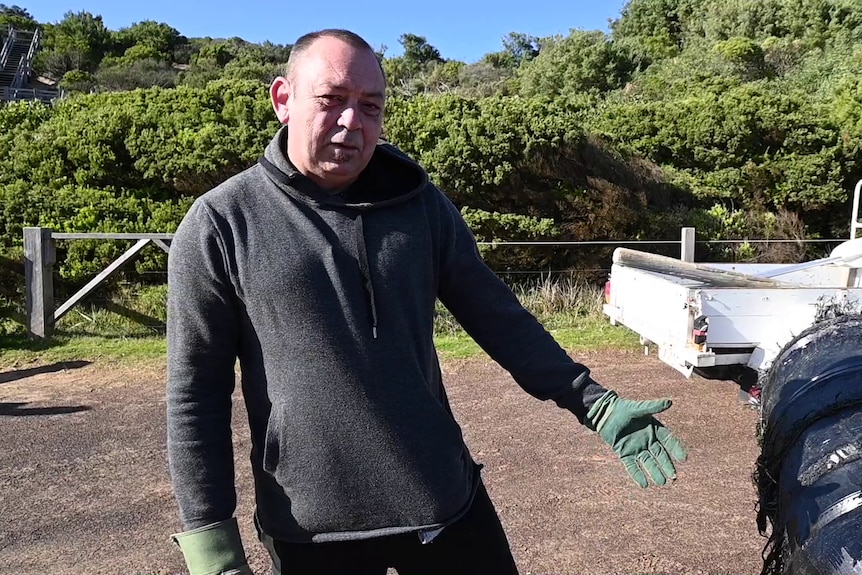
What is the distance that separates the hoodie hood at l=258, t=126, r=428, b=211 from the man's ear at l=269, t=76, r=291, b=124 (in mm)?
47

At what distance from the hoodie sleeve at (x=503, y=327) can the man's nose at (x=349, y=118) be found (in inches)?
12.9

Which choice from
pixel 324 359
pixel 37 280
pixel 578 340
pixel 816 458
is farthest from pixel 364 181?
pixel 37 280

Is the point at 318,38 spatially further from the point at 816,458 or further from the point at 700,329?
the point at 700,329

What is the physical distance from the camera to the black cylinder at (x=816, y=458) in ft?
5.02

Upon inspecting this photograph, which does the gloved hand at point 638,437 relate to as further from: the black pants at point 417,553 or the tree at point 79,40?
the tree at point 79,40


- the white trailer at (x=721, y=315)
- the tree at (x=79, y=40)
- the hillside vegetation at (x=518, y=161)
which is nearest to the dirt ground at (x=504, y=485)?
the white trailer at (x=721, y=315)

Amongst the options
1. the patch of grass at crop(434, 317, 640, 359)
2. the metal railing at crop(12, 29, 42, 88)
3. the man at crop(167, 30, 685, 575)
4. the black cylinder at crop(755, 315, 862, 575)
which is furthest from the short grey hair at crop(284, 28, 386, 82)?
the metal railing at crop(12, 29, 42, 88)

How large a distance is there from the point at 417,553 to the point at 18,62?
54129mm

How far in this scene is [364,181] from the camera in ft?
5.87

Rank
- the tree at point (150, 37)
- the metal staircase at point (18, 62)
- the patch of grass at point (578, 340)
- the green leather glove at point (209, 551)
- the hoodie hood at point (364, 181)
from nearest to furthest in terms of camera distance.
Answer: the green leather glove at point (209, 551) < the hoodie hood at point (364, 181) < the patch of grass at point (578, 340) < the metal staircase at point (18, 62) < the tree at point (150, 37)

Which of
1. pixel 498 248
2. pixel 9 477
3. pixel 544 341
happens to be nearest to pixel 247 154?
pixel 498 248

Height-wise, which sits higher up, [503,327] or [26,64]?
[26,64]

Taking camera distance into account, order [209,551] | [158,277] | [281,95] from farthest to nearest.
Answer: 1. [158,277]
2. [281,95]
3. [209,551]

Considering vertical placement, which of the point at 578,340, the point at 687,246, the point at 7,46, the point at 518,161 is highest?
the point at 7,46
